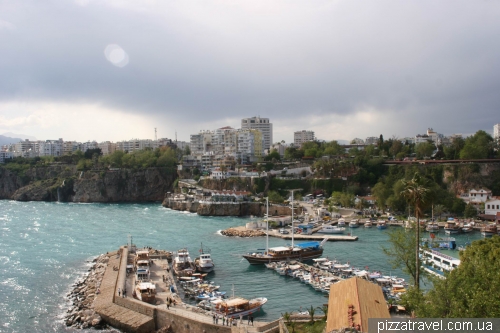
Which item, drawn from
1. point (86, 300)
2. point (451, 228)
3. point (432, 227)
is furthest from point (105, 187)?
point (86, 300)

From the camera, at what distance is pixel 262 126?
153 m

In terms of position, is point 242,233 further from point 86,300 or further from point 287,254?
point 86,300

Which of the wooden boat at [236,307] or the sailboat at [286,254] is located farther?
the sailboat at [286,254]

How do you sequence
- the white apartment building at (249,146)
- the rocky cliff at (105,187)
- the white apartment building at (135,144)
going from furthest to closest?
the white apartment building at (135,144), the white apartment building at (249,146), the rocky cliff at (105,187)

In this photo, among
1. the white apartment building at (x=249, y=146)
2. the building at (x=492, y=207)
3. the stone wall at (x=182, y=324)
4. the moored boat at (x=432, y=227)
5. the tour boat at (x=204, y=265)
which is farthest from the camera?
the white apartment building at (x=249, y=146)

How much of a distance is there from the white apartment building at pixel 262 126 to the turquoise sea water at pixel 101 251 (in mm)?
77766

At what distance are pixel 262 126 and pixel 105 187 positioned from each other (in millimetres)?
64609

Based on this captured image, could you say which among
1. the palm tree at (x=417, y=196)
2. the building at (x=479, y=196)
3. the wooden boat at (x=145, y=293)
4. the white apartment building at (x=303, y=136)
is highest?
the white apartment building at (x=303, y=136)

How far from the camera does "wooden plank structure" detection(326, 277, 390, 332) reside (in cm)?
1403

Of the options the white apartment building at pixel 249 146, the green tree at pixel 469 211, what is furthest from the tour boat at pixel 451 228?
the white apartment building at pixel 249 146

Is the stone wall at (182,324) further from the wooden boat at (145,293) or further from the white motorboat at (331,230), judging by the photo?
the white motorboat at (331,230)

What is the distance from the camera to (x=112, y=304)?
85.9 feet

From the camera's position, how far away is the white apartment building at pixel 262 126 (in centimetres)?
15162

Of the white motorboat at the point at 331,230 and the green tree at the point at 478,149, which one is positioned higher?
the green tree at the point at 478,149
